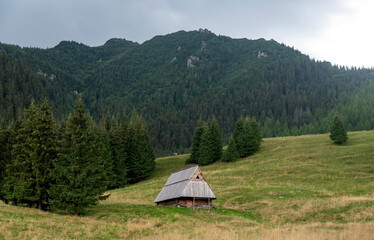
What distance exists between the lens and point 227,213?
3931 cm

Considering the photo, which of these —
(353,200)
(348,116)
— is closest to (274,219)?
(353,200)

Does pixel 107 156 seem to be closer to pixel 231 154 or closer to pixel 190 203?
pixel 190 203

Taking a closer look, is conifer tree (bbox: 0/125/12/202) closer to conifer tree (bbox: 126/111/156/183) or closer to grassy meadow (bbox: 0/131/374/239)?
grassy meadow (bbox: 0/131/374/239)

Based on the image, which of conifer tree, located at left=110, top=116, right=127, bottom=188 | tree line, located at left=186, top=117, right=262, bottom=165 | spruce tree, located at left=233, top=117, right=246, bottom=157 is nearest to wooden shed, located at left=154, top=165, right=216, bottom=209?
conifer tree, located at left=110, top=116, right=127, bottom=188

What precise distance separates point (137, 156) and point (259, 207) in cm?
4317

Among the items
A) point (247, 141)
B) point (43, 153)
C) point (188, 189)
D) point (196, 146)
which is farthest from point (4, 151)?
point (247, 141)

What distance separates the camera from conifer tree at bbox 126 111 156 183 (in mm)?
79188

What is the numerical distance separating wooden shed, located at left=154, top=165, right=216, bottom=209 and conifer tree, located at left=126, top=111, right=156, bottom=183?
32.5m

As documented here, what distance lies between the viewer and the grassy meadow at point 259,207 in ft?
74.9

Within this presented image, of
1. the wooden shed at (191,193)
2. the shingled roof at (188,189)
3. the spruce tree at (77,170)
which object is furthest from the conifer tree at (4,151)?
the wooden shed at (191,193)

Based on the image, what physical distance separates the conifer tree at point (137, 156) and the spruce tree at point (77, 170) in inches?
1640

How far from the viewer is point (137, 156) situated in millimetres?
79562

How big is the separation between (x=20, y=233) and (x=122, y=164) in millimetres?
52152

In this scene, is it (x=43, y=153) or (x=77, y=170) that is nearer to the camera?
(x=77, y=170)
